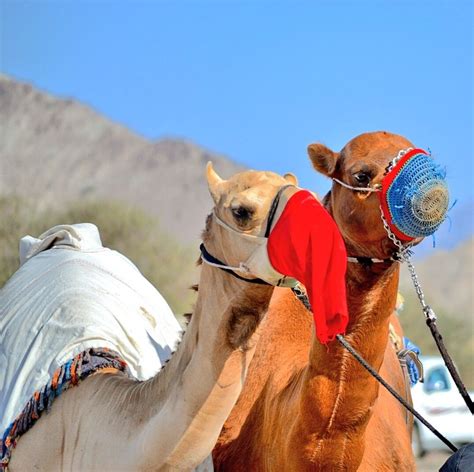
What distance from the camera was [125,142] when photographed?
6819cm

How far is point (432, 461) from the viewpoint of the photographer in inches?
678

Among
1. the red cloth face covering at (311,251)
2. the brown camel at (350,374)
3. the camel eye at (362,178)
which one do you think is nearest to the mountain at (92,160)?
the brown camel at (350,374)

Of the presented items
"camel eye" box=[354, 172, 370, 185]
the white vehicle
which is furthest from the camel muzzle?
the white vehicle

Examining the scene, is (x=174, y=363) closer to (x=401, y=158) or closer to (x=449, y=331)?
(x=401, y=158)

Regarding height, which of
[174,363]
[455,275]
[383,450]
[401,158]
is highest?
[401,158]

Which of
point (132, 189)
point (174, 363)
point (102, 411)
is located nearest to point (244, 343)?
point (174, 363)

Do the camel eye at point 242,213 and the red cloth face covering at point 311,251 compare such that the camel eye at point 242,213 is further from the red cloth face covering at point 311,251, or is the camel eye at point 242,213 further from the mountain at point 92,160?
the mountain at point 92,160

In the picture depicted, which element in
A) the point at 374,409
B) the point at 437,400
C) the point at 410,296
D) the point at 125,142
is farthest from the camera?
the point at 125,142

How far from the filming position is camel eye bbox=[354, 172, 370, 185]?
5.01 metres

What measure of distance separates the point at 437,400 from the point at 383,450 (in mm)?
11266

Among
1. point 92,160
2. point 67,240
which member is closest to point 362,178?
point 67,240

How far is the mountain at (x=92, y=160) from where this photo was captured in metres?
57.3

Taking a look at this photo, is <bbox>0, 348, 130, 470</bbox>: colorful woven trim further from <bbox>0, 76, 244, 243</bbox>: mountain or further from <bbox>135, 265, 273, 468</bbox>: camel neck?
<bbox>0, 76, 244, 243</bbox>: mountain

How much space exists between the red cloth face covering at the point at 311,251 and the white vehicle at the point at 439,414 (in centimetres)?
1257
